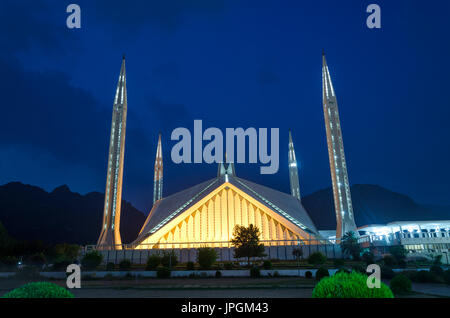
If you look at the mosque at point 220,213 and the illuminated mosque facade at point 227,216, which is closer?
the illuminated mosque facade at point 227,216

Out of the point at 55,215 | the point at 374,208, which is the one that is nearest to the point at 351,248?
the point at 55,215

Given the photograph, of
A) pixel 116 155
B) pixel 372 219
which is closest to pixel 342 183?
pixel 116 155

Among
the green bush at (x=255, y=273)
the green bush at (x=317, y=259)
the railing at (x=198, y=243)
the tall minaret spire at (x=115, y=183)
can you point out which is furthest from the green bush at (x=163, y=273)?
the tall minaret spire at (x=115, y=183)

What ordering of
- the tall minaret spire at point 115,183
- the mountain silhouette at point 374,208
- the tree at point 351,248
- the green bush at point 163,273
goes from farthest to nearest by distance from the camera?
the mountain silhouette at point 374,208, the tall minaret spire at point 115,183, the tree at point 351,248, the green bush at point 163,273

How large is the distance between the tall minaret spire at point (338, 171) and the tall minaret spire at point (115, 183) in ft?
66.5

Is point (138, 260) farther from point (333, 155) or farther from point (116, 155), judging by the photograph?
point (333, 155)

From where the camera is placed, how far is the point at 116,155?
1216 inches

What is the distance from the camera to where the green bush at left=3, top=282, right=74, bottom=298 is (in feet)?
14.9

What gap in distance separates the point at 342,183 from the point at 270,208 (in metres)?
7.60

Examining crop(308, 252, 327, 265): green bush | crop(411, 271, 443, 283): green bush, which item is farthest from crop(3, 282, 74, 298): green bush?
crop(308, 252, 327, 265): green bush

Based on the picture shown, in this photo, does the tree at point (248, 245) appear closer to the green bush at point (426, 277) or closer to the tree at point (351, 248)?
the tree at point (351, 248)

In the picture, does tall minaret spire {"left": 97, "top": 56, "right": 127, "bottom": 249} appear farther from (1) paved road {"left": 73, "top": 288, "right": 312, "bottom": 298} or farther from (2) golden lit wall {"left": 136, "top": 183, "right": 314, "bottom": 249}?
(1) paved road {"left": 73, "top": 288, "right": 312, "bottom": 298}

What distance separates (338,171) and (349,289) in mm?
27619

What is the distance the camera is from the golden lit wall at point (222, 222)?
93.0 ft
